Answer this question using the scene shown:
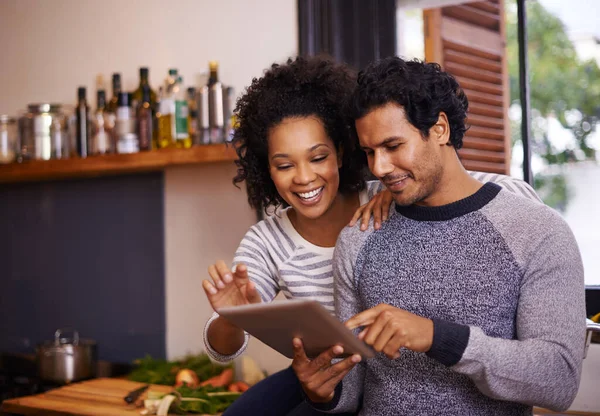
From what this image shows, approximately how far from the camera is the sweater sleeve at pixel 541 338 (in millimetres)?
1191

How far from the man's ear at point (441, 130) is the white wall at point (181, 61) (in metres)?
1.30

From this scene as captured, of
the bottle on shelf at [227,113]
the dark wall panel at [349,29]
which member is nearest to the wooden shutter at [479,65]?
the dark wall panel at [349,29]

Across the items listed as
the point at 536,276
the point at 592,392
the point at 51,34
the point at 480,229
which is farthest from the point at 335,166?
the point at 51,34

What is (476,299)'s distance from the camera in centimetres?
131

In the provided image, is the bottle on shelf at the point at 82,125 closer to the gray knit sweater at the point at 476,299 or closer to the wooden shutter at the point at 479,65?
the wooden shutter at the point at 479,65

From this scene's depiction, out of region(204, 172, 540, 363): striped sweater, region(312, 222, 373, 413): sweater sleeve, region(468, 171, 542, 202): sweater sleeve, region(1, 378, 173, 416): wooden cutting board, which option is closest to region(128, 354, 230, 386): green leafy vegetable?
region(1, 378, 173, 416): wooden cutting board

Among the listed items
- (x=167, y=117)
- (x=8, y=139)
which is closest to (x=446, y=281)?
(x=167, y=117)

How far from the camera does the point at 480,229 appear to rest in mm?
1345

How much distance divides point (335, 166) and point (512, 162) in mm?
1002

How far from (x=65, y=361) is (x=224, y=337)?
1426 mm

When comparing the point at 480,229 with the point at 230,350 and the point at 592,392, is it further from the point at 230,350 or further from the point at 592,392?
the point at 592,392

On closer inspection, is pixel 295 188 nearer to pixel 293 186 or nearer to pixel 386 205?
pixel 293 186

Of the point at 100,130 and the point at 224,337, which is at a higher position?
the point at 100,130

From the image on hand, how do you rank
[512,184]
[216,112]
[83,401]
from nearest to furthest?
[512,184] < [83,401] < [216,112]
